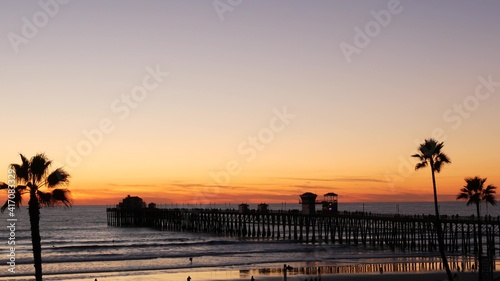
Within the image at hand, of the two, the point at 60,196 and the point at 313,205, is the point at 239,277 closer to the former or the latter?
the point at 60,196

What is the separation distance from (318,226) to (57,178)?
5535 cm

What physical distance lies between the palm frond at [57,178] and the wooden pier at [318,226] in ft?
130

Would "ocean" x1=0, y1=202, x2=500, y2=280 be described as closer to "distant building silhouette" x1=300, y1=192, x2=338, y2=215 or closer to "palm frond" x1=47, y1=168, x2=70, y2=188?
"distant building silhouette" x1=300, y1=192, x2=338, y2=215

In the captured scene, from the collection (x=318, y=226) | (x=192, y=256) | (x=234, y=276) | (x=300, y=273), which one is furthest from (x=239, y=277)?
(x=318, y=226)

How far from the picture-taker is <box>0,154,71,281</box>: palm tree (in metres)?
19.1

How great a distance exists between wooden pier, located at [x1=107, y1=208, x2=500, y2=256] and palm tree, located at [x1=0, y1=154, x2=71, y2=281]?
39729 millimetres

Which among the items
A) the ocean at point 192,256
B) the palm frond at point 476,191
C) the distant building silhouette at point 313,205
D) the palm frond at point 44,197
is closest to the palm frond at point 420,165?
the palm frond at point 476,191

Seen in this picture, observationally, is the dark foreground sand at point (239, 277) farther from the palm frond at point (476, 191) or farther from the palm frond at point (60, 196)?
the palm frond at point (60, 196)

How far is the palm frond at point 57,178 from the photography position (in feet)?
63.8

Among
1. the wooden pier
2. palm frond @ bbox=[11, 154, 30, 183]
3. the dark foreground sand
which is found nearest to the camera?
palm frond @ bbox=[11, 154, 30, 183]

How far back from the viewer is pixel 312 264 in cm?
4772

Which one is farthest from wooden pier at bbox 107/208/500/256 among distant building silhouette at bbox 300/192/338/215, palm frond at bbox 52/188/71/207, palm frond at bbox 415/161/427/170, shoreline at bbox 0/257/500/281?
palm frond at bbox 52/188/71/207

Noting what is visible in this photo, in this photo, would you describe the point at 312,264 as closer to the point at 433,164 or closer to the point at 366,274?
the point at 366,274

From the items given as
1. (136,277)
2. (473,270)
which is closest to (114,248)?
(136,277)
